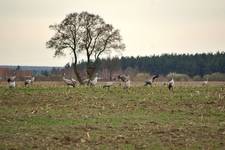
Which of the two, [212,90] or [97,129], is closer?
[97,129]

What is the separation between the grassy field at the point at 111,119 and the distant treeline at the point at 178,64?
99.4m

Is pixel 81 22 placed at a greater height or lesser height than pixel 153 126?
greater

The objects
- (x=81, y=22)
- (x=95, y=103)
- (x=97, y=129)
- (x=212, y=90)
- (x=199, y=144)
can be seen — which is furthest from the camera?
(x=81, y=22)

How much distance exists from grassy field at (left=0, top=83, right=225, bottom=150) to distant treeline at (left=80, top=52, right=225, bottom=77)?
99.4 m

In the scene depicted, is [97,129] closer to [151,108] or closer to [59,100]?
[151,108]

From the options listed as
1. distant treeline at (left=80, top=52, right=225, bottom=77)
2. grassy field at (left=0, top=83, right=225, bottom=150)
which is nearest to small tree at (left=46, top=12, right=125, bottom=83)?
grassy field at (left=0, top=83, right=225, bottom=150)

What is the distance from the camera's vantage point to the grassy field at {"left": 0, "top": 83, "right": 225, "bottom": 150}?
1664cm

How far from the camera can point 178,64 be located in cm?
14725

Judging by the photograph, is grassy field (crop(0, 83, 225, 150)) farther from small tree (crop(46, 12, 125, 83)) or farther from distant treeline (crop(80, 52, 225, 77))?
distant treeline (crop(80, 52, 225, 77))

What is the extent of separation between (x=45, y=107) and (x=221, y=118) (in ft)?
29.1

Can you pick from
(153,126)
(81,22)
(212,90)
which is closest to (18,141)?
(153,126)

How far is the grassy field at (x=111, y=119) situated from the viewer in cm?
1664

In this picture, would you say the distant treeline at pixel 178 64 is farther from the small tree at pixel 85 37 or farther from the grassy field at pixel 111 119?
the grassy field at pixel 111 119

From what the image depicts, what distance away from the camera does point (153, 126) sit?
19734 millimetres
